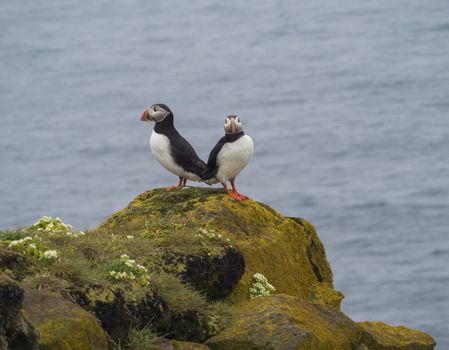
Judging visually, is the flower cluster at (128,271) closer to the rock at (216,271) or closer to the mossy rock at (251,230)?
the rock at (216,271)

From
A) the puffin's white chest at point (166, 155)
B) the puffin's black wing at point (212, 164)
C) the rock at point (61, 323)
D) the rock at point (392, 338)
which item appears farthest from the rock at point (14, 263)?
the puffin's white chest at point (166, 155)

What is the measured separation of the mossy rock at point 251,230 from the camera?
544 inches

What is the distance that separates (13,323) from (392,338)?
5178mm

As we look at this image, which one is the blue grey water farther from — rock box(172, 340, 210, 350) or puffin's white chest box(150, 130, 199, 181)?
rock box(172, 340, 210, 350)

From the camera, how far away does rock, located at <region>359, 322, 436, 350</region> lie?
12.3 meters

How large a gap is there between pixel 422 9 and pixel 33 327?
124 meters

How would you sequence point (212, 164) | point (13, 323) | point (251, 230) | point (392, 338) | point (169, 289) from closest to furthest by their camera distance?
point (13, 323) < point (169, 289) < point (392, 338) < point (251, 230) < point (212, 164)

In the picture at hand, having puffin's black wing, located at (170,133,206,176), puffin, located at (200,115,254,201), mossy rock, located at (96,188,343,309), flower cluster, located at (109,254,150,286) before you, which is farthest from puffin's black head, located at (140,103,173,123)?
flower cluster, located at (109,254,150,286)

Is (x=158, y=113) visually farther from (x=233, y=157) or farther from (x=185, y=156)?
(x=233, y=157)

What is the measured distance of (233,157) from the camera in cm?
1565

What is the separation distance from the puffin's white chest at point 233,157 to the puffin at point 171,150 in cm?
67

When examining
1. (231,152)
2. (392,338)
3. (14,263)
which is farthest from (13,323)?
(231,152)

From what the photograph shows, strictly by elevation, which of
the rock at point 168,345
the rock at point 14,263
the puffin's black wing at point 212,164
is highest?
the puffin's black wing at point 212,164

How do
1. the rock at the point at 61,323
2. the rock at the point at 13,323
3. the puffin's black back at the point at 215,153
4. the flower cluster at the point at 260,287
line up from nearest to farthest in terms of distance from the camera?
the rock at the point at 13,323 → the rock at the point at 61,323 → the flower cluster at the point at 260,287 → the puffin's black back at the point at 215,153
